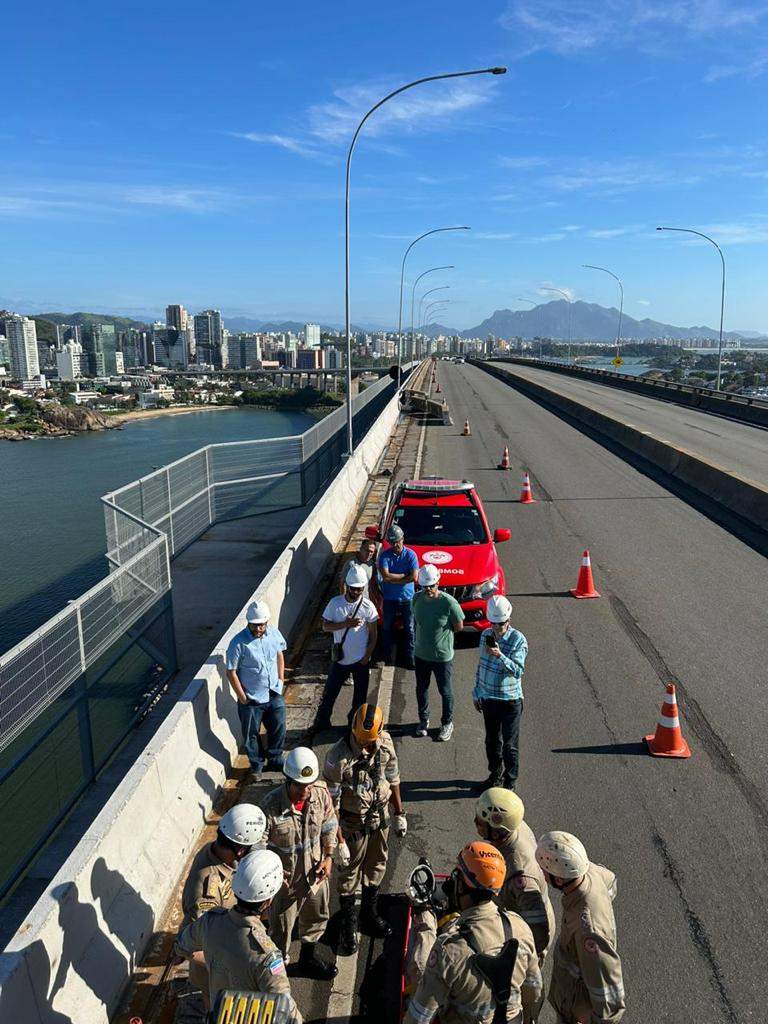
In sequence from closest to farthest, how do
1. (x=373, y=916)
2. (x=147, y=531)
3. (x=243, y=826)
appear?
1. (x=243, y=826)
2. (x=373, y=916)
3. (x=147, y=531)

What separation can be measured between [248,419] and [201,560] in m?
74.8

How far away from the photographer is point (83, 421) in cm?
8806

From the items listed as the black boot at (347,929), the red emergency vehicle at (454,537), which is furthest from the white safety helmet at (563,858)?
the red emergency vehicle at (454,537)

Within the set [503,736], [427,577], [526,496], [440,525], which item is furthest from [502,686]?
[526,496]

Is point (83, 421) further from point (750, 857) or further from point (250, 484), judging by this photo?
point (750, 857)

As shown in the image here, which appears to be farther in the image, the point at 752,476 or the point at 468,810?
the point at 752,476

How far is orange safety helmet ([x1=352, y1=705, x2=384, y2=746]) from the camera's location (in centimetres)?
469

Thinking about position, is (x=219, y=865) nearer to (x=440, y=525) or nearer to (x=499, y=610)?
(x=499, y=610)

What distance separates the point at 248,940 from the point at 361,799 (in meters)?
1.39

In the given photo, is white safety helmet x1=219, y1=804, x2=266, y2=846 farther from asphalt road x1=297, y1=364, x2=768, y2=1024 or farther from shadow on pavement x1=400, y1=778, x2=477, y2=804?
shadow on pavement x1=400, y1=778, x2=477, y2=804

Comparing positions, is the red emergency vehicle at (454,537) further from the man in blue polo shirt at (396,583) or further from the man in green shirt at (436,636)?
the man in green shirt at (436,636)

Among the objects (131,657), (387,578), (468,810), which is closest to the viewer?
(468,810)

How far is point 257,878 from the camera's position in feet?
11.3

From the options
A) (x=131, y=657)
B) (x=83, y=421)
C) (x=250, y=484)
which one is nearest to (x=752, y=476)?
(x=250, y=484)
